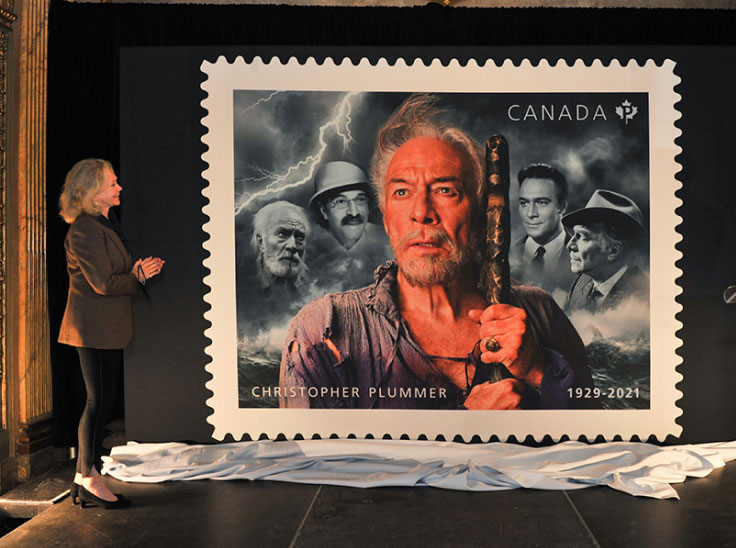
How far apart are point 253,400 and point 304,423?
1.06 ft

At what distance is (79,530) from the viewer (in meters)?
Result: 3.08

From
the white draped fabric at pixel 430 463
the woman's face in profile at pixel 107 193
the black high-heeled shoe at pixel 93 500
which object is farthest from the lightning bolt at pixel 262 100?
the black high-heeled shoe at pixel 93 500

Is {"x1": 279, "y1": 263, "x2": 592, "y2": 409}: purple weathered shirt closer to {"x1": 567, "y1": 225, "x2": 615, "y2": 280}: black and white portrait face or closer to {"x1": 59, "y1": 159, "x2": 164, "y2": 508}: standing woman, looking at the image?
{"x1": 567, "y1": 225, "x2": 615, "y2": 280}: black and white portrait face

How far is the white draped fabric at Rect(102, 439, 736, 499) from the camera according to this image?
3570mm

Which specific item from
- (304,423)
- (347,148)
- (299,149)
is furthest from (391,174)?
(304,423)

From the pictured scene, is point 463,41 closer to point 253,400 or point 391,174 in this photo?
point 391,174

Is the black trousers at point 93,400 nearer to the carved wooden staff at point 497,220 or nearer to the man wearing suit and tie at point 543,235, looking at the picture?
the carved wooden staff at point 497,220

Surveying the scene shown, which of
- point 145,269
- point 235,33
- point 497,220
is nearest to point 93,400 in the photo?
point 145,269

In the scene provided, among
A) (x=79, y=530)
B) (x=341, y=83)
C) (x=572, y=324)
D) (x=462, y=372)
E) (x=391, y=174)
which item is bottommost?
(x=79, y=530)

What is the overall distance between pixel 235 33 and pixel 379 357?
203 centimetres

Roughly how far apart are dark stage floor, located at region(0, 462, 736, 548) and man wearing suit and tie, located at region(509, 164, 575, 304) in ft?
3.92

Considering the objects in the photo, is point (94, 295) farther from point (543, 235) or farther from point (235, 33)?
point (543, 235)

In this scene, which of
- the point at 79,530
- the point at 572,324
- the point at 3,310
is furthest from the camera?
the point at 572,324

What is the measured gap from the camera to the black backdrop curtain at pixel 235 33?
4.09 meters
